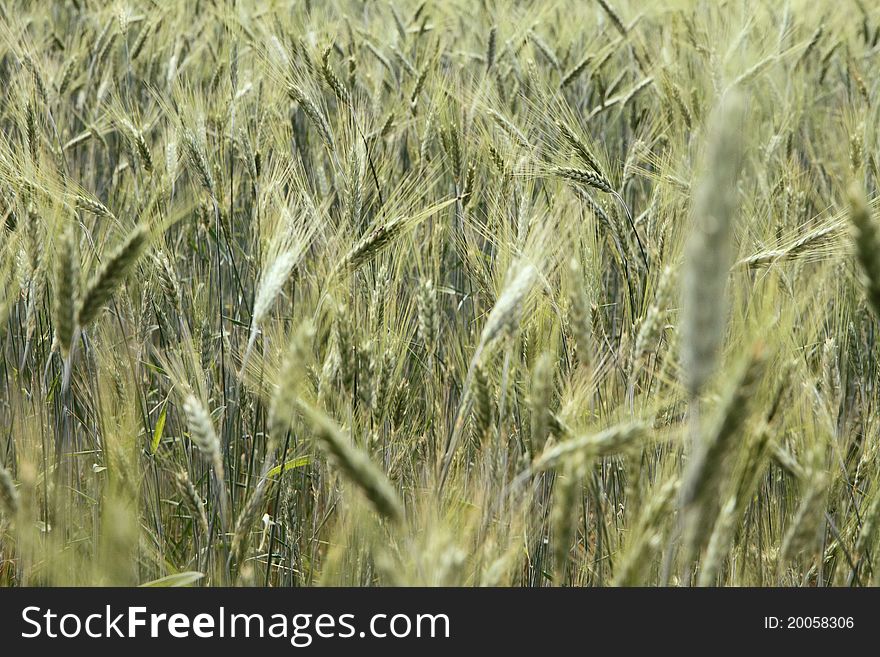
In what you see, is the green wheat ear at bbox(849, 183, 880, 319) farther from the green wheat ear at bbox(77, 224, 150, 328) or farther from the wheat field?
the green wheat ear at bbox(77, 224, 150, 328)

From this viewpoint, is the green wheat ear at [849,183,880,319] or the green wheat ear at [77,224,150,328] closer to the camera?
the green wheat ear at [849,183,880,319]

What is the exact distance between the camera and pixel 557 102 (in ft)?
6.95

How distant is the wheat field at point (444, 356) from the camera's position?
1015 mm

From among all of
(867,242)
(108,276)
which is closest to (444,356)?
(108,276)

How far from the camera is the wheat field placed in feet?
3.33

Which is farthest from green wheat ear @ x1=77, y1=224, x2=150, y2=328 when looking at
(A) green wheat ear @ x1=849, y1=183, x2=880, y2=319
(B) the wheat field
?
(A) green wheat ear @ x1=849, y1=183, x2=880, y2=319

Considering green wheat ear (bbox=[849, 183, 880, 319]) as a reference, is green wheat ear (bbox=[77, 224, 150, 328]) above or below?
above

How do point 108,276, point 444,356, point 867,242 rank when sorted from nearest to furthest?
point 867,242 → point 108,276 → point 444,356

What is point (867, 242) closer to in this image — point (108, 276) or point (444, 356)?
point (108, 276)

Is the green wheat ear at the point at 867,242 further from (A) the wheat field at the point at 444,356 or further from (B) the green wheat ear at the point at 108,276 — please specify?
(B) the green wheat ear at the point at 108,276

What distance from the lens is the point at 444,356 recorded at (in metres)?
2.15
